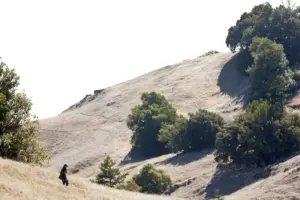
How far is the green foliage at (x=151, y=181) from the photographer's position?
220 feet

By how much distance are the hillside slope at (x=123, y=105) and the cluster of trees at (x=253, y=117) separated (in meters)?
6.81

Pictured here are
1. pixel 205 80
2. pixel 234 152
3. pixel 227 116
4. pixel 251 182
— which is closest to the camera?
pixel 251 182

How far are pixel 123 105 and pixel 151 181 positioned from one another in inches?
2350

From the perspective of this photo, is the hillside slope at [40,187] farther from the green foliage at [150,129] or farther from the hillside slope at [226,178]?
the green foliage at [150,129]

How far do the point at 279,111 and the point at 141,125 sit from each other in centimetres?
3159

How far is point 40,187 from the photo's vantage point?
32.8 m

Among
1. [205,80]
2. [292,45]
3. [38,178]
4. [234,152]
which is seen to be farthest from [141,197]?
Answer: [205,80]

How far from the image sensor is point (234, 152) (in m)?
69.4

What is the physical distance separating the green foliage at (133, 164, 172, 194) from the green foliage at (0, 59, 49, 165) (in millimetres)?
21604

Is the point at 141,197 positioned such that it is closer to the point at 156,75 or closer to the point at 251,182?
the point at 251,182

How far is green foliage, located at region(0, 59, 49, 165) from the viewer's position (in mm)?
45531

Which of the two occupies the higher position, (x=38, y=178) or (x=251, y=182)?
(x=38, y=178)

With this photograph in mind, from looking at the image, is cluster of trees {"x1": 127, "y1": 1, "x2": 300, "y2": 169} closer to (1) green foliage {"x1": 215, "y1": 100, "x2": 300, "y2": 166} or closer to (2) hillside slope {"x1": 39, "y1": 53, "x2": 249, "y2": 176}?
(1) green foliage {"x1": 215, "y1": 100, "x2": 300, "y2": 166}

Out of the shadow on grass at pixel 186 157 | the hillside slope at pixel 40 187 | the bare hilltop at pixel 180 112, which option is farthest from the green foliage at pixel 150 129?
the hillside slope at pixel 40 187
